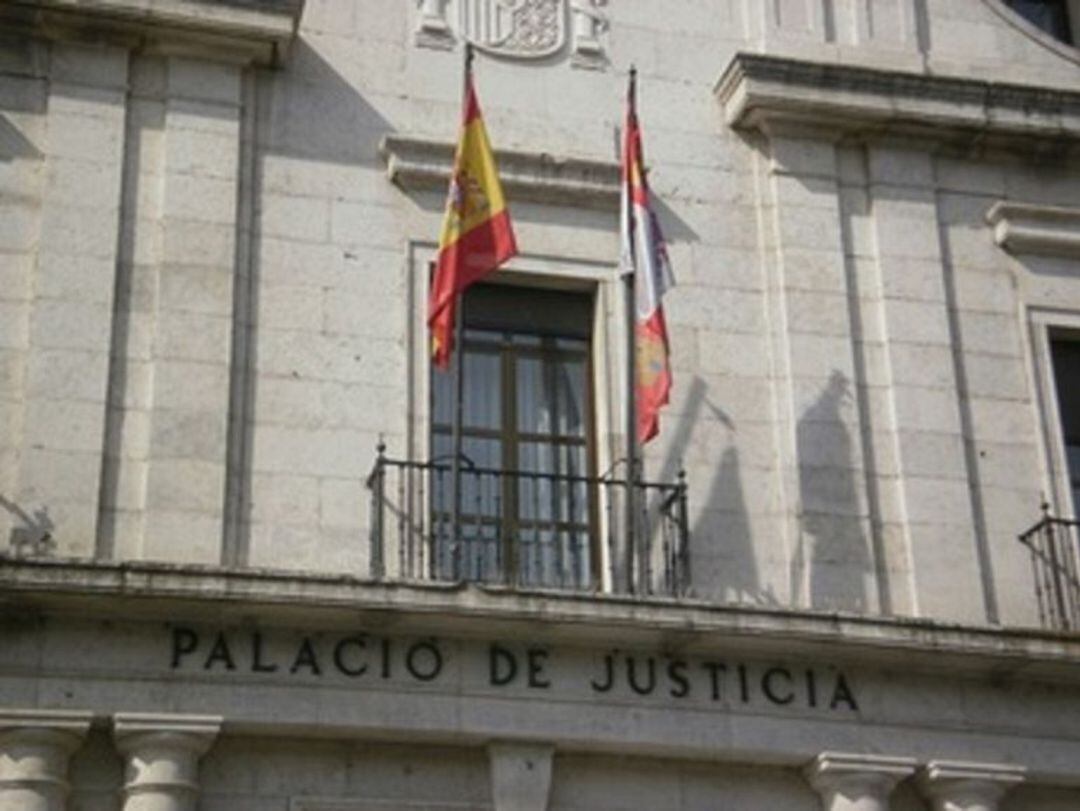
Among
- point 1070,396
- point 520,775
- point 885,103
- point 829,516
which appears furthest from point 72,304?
point 1070,396

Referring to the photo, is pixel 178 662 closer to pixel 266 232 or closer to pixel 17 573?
pixel 17 573

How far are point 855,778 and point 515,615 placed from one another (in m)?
2.50

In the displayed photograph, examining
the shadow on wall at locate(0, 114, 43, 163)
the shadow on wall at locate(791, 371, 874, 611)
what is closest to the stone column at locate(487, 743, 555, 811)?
the shadow on wall at locate(791, 371, 874, 611)

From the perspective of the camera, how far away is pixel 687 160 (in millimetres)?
15828

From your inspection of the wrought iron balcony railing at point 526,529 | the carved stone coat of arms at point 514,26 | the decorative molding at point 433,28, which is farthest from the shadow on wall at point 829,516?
the decorative molding at point 433,28

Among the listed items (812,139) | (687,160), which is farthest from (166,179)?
(812,139)

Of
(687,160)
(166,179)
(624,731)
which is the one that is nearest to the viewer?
(624,731)

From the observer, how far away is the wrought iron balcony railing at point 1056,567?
48.8 feet

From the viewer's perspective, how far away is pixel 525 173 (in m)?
15.2

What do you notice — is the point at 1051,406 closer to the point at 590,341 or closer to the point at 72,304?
the point at 590,341

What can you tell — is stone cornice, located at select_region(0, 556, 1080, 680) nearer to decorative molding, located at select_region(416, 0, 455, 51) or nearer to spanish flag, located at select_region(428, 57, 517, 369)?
spanish flag, located at select_region(428, 57, 517, 369)

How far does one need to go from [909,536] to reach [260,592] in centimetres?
→ 471

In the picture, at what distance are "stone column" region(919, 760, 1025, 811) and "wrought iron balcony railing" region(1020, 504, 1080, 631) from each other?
143cm

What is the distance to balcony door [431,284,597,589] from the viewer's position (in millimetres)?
14273
